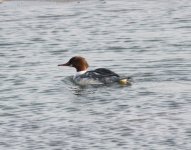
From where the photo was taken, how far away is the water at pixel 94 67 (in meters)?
16.7

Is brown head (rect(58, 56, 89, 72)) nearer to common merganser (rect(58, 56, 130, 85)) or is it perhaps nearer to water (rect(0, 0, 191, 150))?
common merganser (rect(58, 56, 130, 85))

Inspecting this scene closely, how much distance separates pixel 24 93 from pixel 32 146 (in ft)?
15.3

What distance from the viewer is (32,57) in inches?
984

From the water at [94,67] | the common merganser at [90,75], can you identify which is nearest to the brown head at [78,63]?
the common merganser at [90,75]

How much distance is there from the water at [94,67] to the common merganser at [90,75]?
26cm

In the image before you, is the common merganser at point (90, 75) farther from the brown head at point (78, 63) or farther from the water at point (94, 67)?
the water at point (94, 67)

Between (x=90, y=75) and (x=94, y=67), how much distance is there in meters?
1.84

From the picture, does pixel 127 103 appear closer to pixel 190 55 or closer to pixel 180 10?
pixel 190 55

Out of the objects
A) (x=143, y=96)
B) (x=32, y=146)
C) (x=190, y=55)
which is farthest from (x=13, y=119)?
(x=190, y=55)

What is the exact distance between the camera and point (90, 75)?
73.6ft

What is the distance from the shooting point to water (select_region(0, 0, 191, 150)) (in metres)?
16.7

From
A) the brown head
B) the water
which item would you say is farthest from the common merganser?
the water

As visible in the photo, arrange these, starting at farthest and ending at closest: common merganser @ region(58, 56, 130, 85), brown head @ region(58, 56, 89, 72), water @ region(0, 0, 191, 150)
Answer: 1. brown head @ region(58, 56, 89, 72)
2. common merganser @ region(58, 56, 130, 85)
3. water @ region(0, 0, 191, 150)

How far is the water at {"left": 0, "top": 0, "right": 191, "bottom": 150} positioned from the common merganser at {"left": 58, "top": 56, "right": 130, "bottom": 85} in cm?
26
